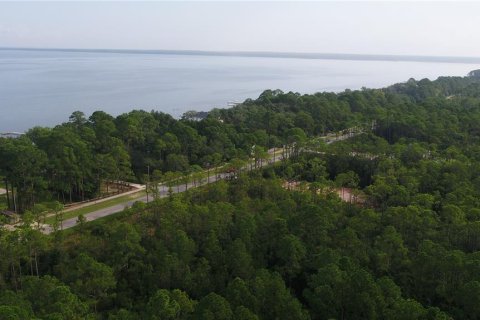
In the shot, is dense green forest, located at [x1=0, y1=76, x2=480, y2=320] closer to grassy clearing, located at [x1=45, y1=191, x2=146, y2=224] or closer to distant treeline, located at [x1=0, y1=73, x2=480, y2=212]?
distant treeline, located at [x1=0, y1=73, x2=480, y2=212]

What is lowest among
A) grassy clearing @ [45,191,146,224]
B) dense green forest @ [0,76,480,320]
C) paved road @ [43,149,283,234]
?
grassy clearing @ [45,191,146,224]

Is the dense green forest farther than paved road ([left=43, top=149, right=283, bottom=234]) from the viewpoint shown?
No

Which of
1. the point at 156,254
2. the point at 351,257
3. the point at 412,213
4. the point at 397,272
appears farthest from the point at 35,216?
the point at 412,213

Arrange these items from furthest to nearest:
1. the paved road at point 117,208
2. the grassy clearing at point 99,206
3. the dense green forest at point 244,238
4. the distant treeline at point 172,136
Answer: the distant treeline at point 172,136 → the grassy clearing at point 99,206 → the paved road at point 117,208 → the dense green forest at point 244,238

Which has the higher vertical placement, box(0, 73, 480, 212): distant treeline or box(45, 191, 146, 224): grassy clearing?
box(0, 73, 480, 212): distant treeline

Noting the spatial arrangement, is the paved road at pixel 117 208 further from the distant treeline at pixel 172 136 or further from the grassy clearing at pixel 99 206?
the distant treeline at pixel 172 136

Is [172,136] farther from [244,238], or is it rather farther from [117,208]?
[244,238]

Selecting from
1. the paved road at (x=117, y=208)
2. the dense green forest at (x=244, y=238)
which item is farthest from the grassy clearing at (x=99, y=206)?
the dense green forest at (x=244, y=238)

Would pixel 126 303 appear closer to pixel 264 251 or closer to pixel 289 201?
pixel 264 251

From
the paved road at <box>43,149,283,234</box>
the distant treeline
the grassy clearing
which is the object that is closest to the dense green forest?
the distant treeline

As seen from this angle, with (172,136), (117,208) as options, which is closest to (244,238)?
(117,208)
